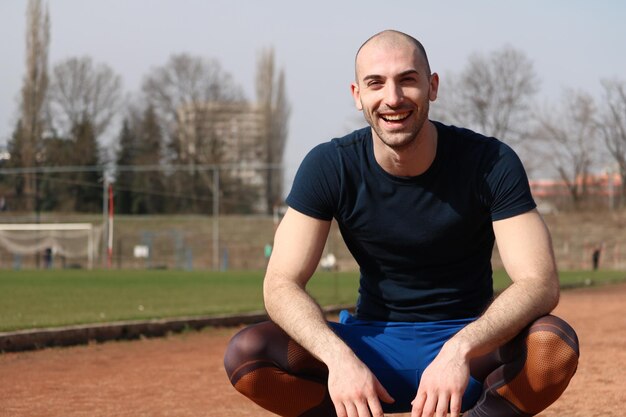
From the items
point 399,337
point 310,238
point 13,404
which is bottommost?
point 13,404

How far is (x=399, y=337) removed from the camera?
4.13 metres

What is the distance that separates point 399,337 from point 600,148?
189ft

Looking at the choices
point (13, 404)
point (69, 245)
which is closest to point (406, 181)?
point (13, 404)

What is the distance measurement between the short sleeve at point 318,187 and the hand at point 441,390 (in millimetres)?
845

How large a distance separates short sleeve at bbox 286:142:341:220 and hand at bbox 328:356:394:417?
0.74 meters

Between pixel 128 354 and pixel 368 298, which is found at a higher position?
pixel 368 298

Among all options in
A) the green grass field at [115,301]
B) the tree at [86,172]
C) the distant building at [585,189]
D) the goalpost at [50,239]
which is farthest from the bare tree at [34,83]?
the green grass field at [115,301]

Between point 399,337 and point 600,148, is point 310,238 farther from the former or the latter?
point 600,148

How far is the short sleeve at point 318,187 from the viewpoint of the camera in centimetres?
415

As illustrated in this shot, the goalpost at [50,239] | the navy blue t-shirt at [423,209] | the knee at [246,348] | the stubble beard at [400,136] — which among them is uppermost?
the stubble beard at [400,136]

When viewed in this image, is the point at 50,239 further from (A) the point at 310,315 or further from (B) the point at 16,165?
(A) the point at 310,315

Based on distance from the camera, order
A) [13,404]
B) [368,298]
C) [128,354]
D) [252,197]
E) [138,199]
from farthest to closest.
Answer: [252,197] → [138,199] → [128,354] → [13,404] → [368,298]

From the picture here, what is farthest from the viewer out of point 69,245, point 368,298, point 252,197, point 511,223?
point 252,197

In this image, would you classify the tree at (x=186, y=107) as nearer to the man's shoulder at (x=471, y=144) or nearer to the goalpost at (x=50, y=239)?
the goalpost at (x=50, y=239)
